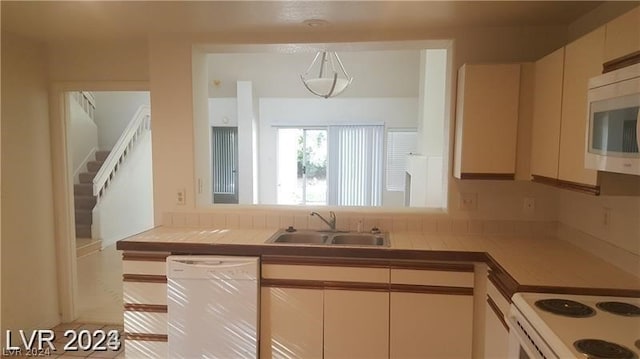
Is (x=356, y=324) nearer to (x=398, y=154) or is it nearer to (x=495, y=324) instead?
(x=495, y=324)

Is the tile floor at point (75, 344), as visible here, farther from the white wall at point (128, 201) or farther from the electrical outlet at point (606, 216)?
the electrical outlet at point (606, 216)

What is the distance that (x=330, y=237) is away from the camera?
2.51 metres

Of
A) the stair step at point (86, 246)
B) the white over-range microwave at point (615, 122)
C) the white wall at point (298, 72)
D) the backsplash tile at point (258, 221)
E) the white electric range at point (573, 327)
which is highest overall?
the white wall at point (298, 72)

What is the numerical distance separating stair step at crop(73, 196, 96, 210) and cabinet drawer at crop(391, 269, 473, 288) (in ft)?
18.2

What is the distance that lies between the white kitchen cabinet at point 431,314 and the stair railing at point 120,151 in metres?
5.24

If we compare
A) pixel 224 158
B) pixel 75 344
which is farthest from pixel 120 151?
pixel 75 344

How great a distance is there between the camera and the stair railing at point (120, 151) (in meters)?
5.70

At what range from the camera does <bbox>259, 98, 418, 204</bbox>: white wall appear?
697 cm

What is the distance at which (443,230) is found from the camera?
8.21 ft

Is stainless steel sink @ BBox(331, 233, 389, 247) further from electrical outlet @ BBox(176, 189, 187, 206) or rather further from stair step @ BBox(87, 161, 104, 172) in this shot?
stair step @ BBox(87, 161, 104, 172)

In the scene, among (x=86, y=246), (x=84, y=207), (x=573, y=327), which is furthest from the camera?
(x=84, y=207)

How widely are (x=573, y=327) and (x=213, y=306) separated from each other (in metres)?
1.77

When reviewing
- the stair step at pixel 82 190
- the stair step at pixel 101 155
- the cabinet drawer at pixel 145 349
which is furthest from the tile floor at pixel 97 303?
the stair step at pixel 101 155

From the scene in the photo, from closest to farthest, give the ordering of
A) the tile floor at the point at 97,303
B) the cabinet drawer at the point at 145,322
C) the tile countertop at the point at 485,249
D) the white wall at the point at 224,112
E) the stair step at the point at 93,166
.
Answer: the tile countertop at the point at 485,249, the cabinet drawer at the point at 145,322, the tile floor at the point at 97,303, the stair step at the point at 93,166, the white wall at the point at 224,112
